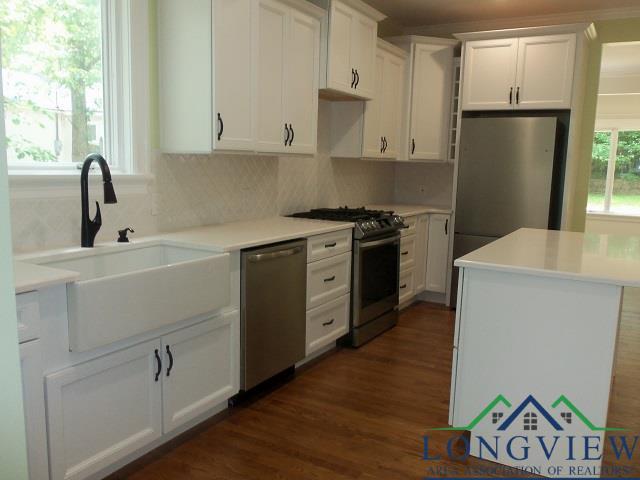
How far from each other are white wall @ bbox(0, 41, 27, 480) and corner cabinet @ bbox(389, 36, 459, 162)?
4533mm

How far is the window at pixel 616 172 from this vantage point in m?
8.18

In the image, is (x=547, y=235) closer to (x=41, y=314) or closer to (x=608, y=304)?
(x=608, y=304)

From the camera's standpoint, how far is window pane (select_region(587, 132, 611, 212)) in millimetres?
8328

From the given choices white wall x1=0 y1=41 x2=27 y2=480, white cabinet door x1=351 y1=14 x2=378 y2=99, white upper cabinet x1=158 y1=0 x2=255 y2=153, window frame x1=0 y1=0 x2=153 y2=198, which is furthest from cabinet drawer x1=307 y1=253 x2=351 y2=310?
white wall x1=0 y1=41 x2=27 y2=480

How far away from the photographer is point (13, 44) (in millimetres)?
2383

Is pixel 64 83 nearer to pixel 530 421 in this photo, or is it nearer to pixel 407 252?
pixel 530 421

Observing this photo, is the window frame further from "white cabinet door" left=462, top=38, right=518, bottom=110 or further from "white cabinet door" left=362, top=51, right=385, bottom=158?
"white cabinet door" left=462, top=38, right=518, bottom=110

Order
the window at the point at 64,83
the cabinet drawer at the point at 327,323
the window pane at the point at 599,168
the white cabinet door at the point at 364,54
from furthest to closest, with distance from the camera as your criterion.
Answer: the window pane at the point at 599,168 → the white cabinet door at the point at 364,54 → the cabinet drawer at the point at 327,323 → the window at the point at 64,83

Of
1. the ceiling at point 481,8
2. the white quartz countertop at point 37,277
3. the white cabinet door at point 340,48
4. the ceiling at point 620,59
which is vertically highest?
the ceiling at point 481,8

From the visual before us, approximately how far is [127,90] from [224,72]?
512mm

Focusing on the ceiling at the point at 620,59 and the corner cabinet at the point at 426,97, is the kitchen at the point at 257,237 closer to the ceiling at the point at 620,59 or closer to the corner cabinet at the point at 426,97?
the corner cabinet at the point at 426,97

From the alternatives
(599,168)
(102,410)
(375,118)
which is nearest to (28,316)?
(102,410)

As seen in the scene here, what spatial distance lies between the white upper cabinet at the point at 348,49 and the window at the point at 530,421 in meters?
2.42

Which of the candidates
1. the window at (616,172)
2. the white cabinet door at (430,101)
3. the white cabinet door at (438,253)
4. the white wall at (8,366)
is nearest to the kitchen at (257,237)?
the white wall at (8,366)
